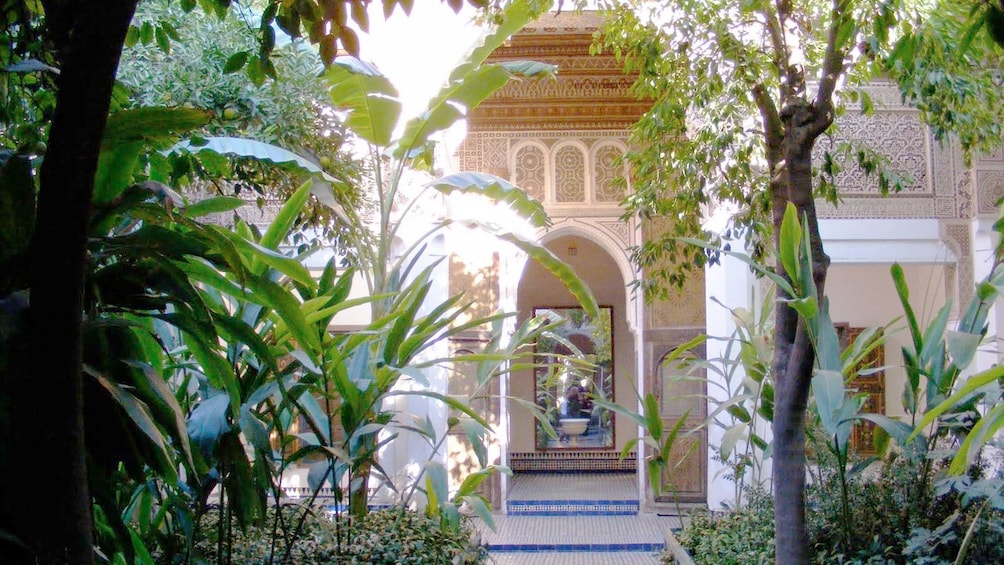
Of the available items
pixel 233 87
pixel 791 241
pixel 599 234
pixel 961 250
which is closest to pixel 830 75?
pixel 791 241

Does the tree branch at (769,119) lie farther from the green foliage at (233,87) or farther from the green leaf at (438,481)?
the green foliage at (233,87)

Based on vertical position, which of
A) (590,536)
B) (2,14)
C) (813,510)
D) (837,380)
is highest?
(2,14)

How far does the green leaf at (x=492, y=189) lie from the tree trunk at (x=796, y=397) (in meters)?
1.66

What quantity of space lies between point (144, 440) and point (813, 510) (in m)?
2.62

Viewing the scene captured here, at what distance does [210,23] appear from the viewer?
4.95m

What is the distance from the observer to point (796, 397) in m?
2.74

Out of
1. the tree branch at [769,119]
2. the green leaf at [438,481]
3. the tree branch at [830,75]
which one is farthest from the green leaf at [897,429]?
the green leaf at [438,481]

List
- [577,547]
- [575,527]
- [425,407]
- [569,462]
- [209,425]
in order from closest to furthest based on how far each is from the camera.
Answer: [209,425] < [577,547] < [425,407] < [575,527] < [569,462]

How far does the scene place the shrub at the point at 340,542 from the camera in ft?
9.86

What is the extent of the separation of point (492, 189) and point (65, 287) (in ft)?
10.6

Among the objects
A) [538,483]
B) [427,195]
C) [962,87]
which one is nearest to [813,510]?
[962,87]

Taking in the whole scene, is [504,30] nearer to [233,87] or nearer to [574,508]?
[233,87]

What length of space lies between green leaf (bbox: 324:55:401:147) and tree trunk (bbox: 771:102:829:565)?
1.91m

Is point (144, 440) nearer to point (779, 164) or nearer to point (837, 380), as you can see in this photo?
point (837, 380)
